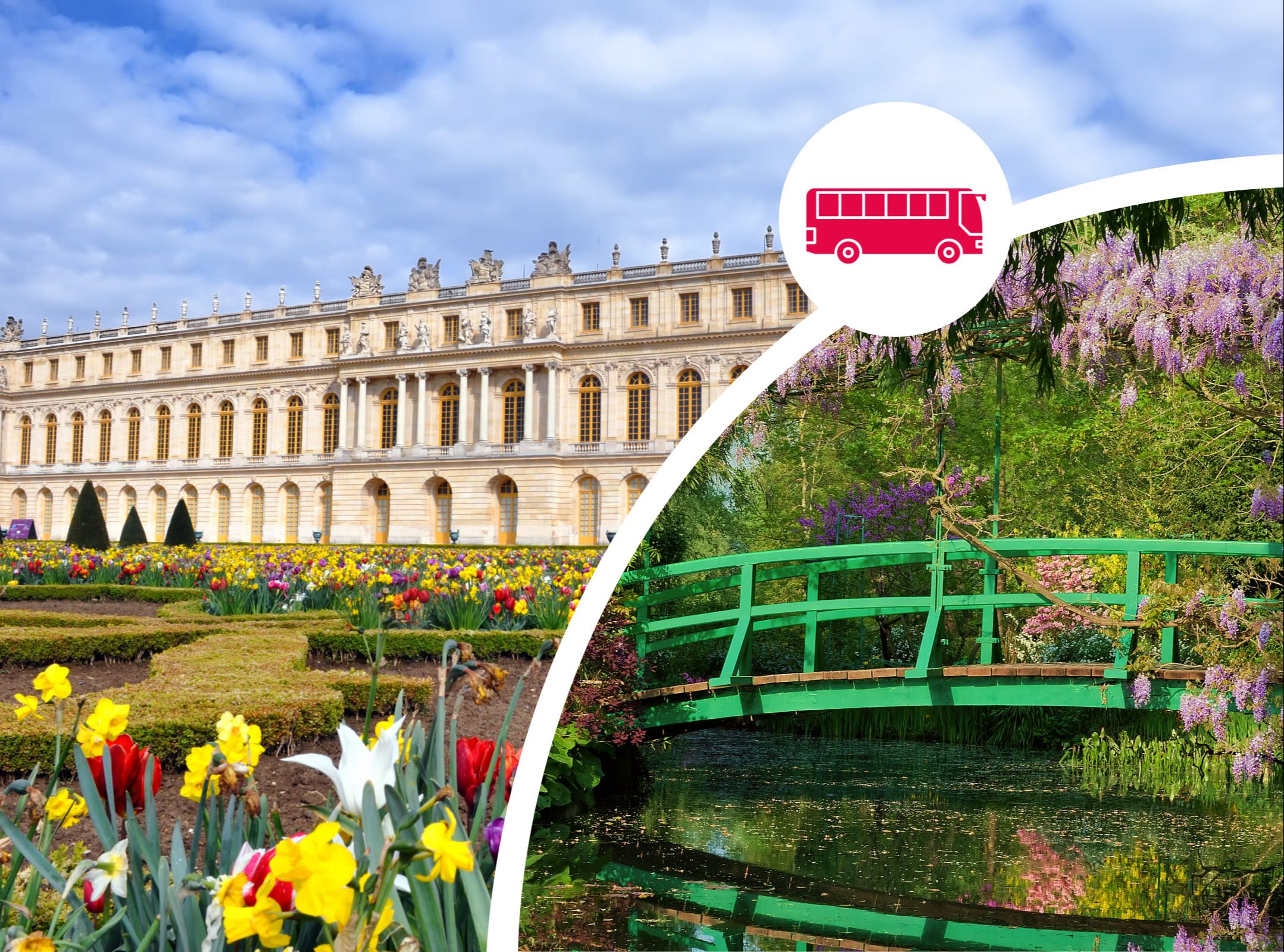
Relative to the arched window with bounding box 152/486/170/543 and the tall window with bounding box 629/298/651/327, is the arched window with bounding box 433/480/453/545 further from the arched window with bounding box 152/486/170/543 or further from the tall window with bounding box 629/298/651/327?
the arched window with bounding box 152/486/170/543

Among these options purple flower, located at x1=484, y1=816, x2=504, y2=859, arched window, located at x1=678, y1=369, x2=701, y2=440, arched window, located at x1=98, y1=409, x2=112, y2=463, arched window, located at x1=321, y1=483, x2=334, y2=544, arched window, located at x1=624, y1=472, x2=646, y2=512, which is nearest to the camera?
purple flower, located at x1=484, y1=816, x2=504, y2=859

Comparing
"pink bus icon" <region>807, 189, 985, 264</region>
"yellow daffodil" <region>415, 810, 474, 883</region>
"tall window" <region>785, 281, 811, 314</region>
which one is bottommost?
"yellow daffodil" <region>415, 810, 474, 883</region>

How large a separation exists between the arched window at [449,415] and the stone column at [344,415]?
388 centimetres

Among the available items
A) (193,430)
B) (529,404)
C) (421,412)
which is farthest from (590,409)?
(193,430)

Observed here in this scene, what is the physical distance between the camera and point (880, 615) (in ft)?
5.12

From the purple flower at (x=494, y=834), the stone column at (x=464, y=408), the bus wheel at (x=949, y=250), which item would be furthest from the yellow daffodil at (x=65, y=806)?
the stone column at (x=464, y=408)

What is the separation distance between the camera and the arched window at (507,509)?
36.4m

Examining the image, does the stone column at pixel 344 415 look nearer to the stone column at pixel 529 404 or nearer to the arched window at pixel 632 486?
the stone column at pixel 529 404

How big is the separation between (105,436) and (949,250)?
1946 inches

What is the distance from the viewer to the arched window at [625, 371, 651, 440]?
3528 cm

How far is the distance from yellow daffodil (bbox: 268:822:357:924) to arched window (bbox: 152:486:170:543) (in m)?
45.9

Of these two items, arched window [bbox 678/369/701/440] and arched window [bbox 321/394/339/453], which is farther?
arched window [bbox 321/394/339/453]

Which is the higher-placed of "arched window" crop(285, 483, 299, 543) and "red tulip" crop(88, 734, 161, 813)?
"arched window" crop(285, 483, 299, 543)

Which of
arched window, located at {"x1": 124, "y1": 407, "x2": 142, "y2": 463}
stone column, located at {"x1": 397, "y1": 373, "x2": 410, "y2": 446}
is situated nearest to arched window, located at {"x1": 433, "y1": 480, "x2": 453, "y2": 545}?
stone column, located at {"x1": 397, "y1": 373, "x2": 410, "y2": 446}
